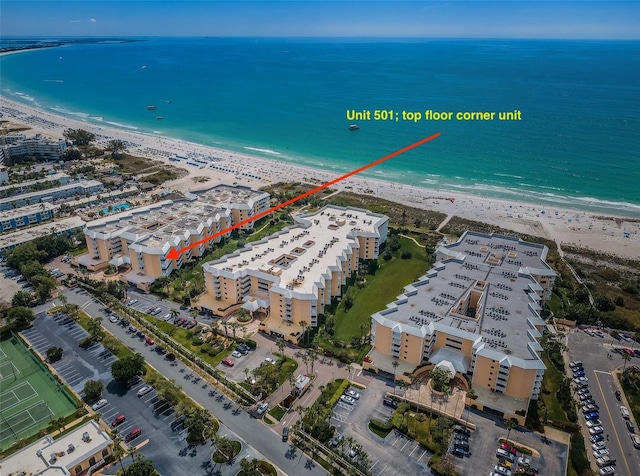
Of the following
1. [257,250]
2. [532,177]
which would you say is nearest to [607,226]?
[532,177]


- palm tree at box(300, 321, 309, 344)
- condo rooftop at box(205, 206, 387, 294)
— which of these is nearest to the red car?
palm tree at box(300, 321, 309, 344)

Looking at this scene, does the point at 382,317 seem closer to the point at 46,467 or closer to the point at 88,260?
the point at 46,467

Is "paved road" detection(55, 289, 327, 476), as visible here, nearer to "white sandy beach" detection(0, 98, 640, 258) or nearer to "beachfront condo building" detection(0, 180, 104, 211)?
"beachfront condo building" detection(0, 180, 104, 211)

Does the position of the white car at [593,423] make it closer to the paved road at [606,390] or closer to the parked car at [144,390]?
the paved road at [606,390]

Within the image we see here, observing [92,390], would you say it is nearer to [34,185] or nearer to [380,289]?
[380,289]

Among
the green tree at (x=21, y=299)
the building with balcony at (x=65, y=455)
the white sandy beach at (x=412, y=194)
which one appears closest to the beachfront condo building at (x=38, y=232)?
the green tree at (x=21, y=299)

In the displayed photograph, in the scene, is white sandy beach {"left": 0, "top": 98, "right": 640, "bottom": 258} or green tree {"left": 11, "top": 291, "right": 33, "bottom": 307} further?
white sandy beach {"left": 0, "top": 98, "right": 640, "bottom": 258}
